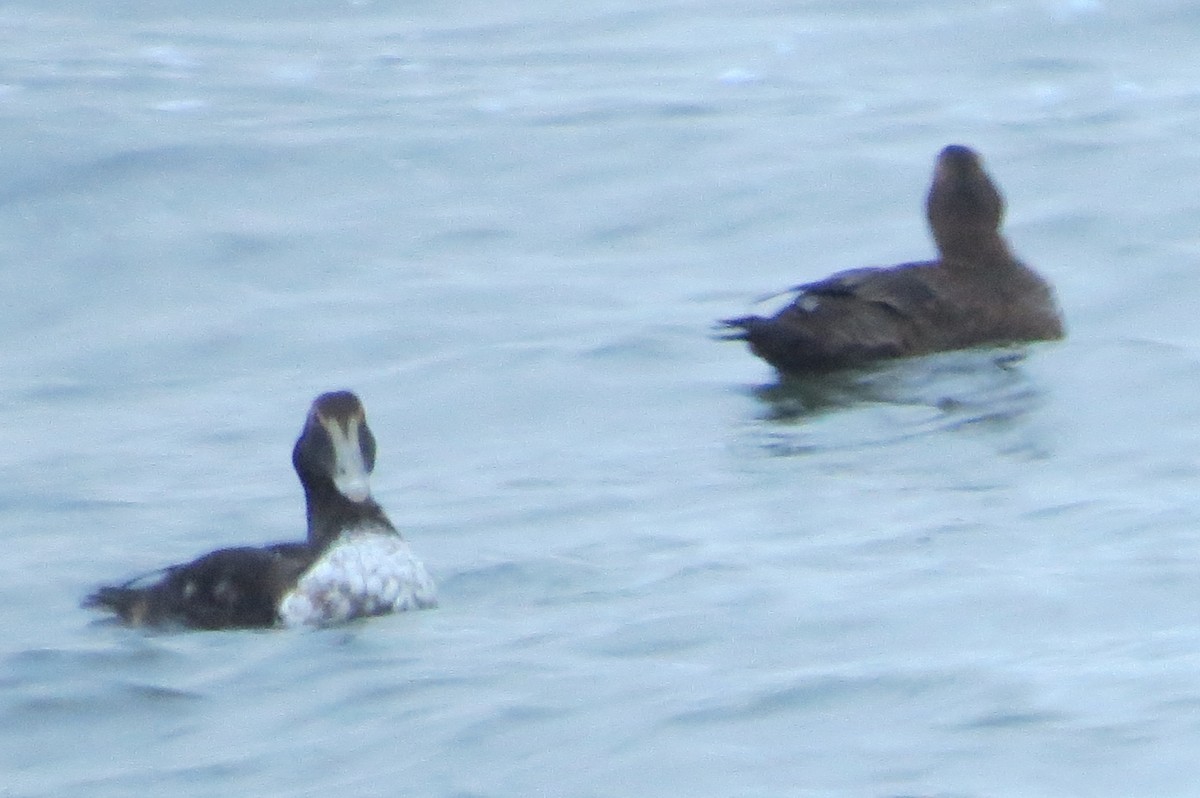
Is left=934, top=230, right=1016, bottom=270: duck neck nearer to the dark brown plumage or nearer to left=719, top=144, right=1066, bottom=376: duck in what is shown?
left=719, top=144, right=1066, bottom=376: duck

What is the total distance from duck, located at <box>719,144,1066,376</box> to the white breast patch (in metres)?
3.78

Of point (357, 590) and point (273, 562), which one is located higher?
point (273, 562)

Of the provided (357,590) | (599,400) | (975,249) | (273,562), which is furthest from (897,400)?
(273,562)

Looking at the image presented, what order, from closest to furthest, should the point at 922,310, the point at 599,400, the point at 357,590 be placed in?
the point at 357,590 < the point at 599,400 < the point at 922,310

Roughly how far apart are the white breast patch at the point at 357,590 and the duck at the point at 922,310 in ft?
12.4

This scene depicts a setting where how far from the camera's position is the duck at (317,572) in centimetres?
859

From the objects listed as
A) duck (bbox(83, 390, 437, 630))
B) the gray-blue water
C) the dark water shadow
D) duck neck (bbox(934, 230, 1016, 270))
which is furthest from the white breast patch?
duck neck (bbox(934, 230, 1016, 270))

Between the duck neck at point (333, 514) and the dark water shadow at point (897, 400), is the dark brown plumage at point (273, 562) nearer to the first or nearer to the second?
the duck neck at point (333, 514)

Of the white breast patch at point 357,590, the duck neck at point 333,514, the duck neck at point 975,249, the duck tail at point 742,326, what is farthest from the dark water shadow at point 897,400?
the white breast patch at point 357,590

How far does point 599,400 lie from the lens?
11844 mm

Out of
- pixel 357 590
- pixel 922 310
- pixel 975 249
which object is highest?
pixel 975 249

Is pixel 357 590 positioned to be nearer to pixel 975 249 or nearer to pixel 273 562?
pixel 273 562

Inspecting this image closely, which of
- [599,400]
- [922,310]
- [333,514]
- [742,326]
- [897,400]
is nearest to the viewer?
[333,514]

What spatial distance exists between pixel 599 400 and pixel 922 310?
1555mm
